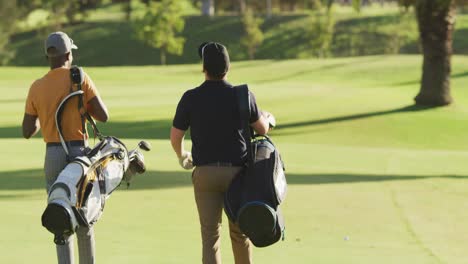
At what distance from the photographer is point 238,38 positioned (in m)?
113

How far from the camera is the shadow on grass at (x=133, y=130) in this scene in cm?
3097

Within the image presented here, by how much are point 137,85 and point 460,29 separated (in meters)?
67.9

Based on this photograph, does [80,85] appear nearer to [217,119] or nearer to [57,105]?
[57,105]

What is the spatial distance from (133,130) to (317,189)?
15.2 m

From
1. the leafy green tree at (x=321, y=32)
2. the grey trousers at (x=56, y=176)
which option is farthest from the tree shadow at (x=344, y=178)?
the leafy green tree at (x=321, y=32)

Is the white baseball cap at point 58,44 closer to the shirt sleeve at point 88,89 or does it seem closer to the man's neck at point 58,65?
the man's neck at point 58,65

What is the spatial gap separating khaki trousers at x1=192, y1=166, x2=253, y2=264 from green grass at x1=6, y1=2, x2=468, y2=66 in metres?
92.8

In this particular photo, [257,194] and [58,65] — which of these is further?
[58,65]

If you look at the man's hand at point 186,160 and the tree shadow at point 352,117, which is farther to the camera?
the tree shadow at point 352,117

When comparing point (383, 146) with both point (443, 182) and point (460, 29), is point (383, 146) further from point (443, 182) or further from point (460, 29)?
point (460, 29)

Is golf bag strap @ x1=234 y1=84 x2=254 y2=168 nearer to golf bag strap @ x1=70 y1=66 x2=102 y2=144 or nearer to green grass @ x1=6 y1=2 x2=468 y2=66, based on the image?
golf bag strap @ x1=70 y1=66 x2=102 y2=144

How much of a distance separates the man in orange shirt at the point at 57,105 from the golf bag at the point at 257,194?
1262mm

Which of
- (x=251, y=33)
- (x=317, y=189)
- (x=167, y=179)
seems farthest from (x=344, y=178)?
(x=251, y=33)

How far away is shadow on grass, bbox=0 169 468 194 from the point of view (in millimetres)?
17062
